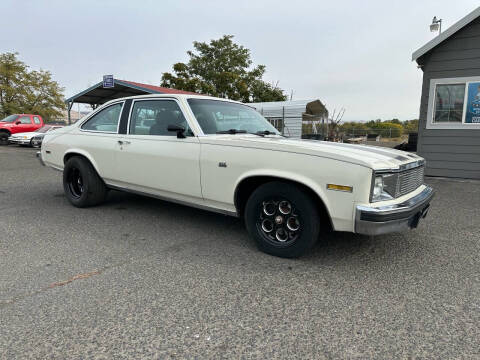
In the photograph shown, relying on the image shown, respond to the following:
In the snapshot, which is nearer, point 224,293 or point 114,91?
point 224,293

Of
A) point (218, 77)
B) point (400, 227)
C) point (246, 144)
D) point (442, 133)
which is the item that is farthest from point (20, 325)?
point (218, 77)

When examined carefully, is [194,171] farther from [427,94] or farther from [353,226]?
[427,94]

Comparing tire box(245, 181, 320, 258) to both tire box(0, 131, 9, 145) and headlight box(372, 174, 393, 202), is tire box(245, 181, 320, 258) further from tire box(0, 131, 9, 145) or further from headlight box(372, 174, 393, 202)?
tire box(0, 131, 9, 145)

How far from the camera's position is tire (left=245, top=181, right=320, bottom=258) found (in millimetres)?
2838

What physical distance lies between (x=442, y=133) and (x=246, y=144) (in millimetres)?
→ 6998

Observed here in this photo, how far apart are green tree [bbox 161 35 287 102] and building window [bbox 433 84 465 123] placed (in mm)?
22731

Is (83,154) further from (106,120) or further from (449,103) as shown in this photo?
(449,103)

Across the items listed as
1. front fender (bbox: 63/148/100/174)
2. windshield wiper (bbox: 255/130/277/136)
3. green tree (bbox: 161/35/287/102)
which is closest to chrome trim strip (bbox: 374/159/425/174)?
windshield wiper (bbox: 255/130/277/136)

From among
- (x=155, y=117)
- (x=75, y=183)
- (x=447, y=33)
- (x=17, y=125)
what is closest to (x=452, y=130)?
(x=447, y=33)

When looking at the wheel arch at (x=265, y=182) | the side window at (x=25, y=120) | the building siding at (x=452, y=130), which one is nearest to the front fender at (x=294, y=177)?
the wheel arch at (x=265, y=182)

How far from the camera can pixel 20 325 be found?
2031 millimetres

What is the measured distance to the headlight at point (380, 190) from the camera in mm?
2629

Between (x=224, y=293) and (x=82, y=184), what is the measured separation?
3.24m

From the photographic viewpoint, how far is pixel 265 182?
10.5 feet
